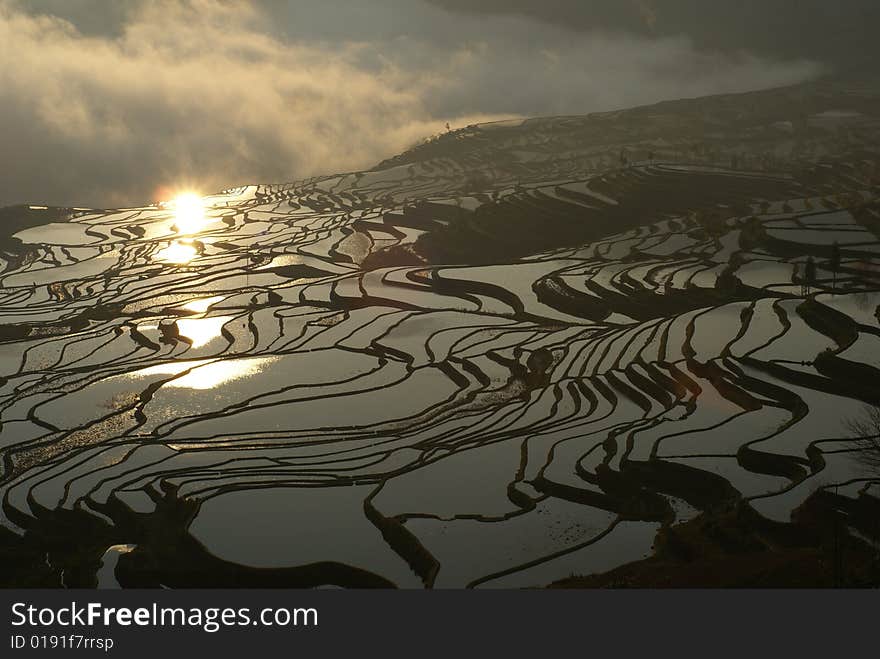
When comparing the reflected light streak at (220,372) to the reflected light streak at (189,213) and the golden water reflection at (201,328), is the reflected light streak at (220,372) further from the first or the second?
the reflected light streak at (189,213)

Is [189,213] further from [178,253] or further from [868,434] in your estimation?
[868,434]

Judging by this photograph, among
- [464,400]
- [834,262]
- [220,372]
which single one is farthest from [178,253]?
[834,262]

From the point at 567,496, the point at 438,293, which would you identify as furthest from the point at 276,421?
the point at 438,293

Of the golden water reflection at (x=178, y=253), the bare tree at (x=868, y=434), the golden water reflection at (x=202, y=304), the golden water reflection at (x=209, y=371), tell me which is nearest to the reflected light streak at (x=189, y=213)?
the golden water reflection at (x=178, y=253)

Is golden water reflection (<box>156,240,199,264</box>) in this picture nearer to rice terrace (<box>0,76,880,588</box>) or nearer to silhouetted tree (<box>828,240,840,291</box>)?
rice terrace (<box>0,76,880,588</box>)

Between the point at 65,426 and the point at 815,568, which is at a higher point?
the point at 65,426

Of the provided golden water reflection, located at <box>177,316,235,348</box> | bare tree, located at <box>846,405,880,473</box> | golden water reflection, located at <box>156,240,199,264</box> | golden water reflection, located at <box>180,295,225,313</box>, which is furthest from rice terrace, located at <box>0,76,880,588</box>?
golden water reflection, located at <box>156,240,199,264</box>

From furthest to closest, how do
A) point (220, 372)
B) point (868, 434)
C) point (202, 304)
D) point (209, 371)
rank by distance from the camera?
point (202, 304) < point (209, 371) < point (220, 372) < point (868, 434)

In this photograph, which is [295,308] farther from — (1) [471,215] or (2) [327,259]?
(1) [471,215]
